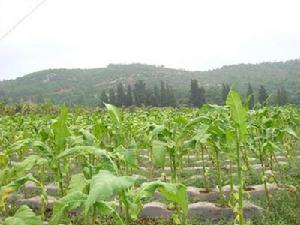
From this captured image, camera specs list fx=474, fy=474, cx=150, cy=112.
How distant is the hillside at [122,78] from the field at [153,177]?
87646 mm

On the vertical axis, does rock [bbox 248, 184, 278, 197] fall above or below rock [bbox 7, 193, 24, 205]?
above

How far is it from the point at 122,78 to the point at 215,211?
122 meters

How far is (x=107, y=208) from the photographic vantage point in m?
2.21

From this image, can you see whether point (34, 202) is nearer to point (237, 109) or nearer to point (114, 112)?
point (114, 112)

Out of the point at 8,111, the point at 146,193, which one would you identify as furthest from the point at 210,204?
the point at 8,111

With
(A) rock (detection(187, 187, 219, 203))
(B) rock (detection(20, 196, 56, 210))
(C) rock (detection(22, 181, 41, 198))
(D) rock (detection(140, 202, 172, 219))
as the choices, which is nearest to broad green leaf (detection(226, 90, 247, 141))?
(D) rock (detection(140, 202, 172, 219))

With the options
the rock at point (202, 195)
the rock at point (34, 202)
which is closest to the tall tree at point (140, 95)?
the rock at point (34, 202)

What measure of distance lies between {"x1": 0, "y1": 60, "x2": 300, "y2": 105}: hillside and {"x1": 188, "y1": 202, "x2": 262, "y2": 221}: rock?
8869 centimetres

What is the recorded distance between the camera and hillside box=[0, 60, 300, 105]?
342 feet

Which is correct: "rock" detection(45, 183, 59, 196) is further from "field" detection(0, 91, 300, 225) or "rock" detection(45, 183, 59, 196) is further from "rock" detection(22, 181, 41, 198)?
"rock" detection(22, 181, 41, 198)

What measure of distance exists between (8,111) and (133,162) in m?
26.2

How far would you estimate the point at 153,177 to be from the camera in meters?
8.38

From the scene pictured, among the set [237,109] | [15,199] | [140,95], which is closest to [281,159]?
[15,199]

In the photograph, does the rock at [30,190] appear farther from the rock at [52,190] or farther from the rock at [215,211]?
→ the rock at [215,211]
